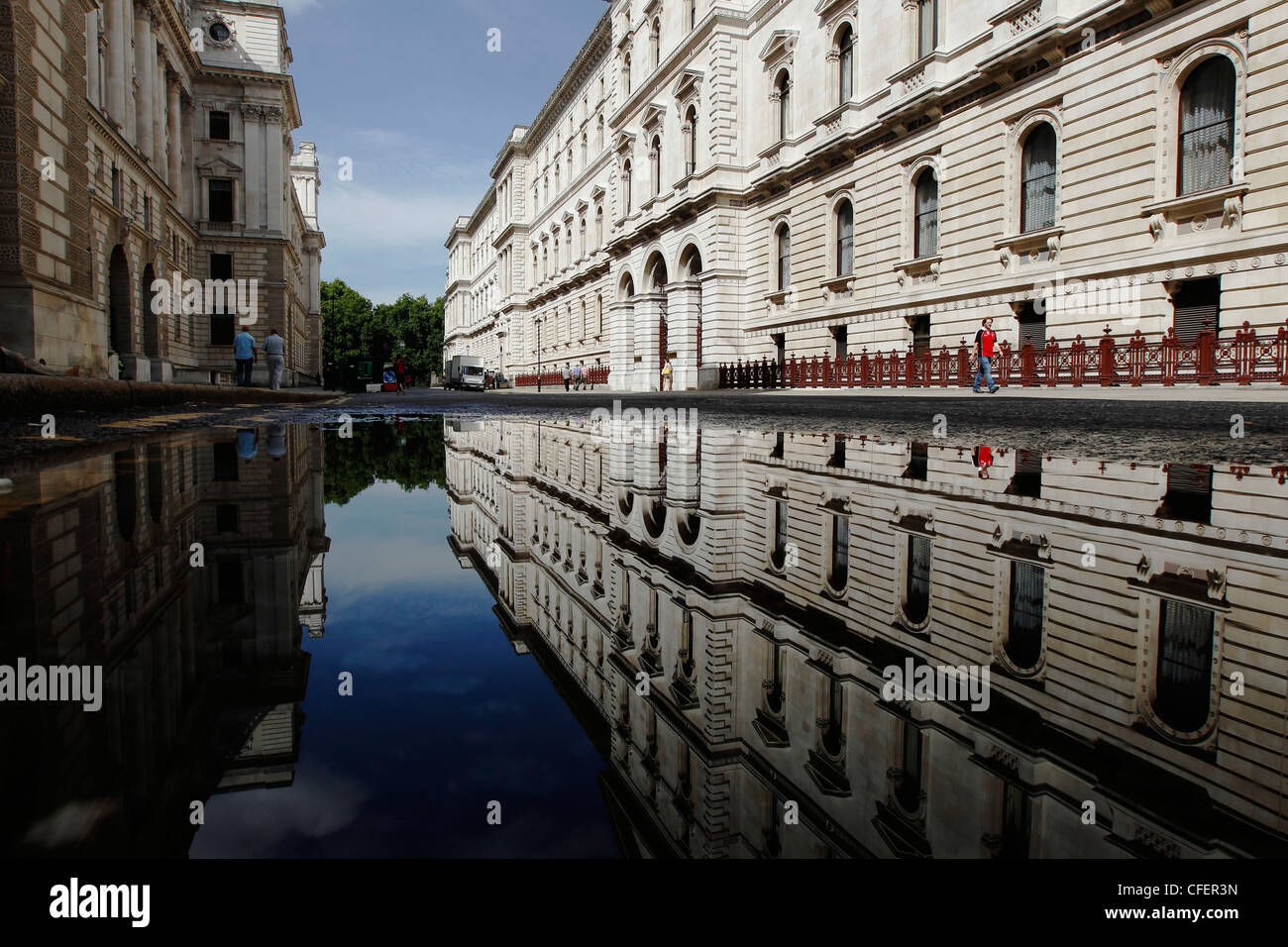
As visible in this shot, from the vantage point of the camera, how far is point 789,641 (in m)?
Answer: 1.34

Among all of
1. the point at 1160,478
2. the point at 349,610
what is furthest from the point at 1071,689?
the point at 1160,478

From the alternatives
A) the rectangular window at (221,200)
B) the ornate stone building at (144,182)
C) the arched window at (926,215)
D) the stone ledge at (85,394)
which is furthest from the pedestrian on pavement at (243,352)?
the rectangular window at (221,200)

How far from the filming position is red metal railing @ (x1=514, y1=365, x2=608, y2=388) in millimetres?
43741

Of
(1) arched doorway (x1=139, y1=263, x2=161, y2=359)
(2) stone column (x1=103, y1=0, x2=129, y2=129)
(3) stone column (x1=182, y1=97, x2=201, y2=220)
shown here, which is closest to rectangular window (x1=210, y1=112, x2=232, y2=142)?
(3) stone column (x1=182, y1=97, x2=201, y2=220)

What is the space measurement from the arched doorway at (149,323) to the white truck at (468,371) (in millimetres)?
25571

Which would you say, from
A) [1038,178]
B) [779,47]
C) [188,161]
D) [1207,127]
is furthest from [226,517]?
[188,161]

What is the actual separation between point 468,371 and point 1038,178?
4210cm

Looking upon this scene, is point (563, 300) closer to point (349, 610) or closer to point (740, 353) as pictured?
point (740, 353)

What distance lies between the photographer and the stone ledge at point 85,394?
6.93 m

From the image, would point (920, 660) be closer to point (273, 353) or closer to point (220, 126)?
point (273, 353)

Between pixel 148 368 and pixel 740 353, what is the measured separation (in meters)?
19.7

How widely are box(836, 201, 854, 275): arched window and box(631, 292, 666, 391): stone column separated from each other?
473 inches

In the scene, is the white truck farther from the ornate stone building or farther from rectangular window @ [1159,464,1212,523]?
rectangular window @ [1159,464,1212,523]

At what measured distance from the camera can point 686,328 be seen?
32.5 metres
